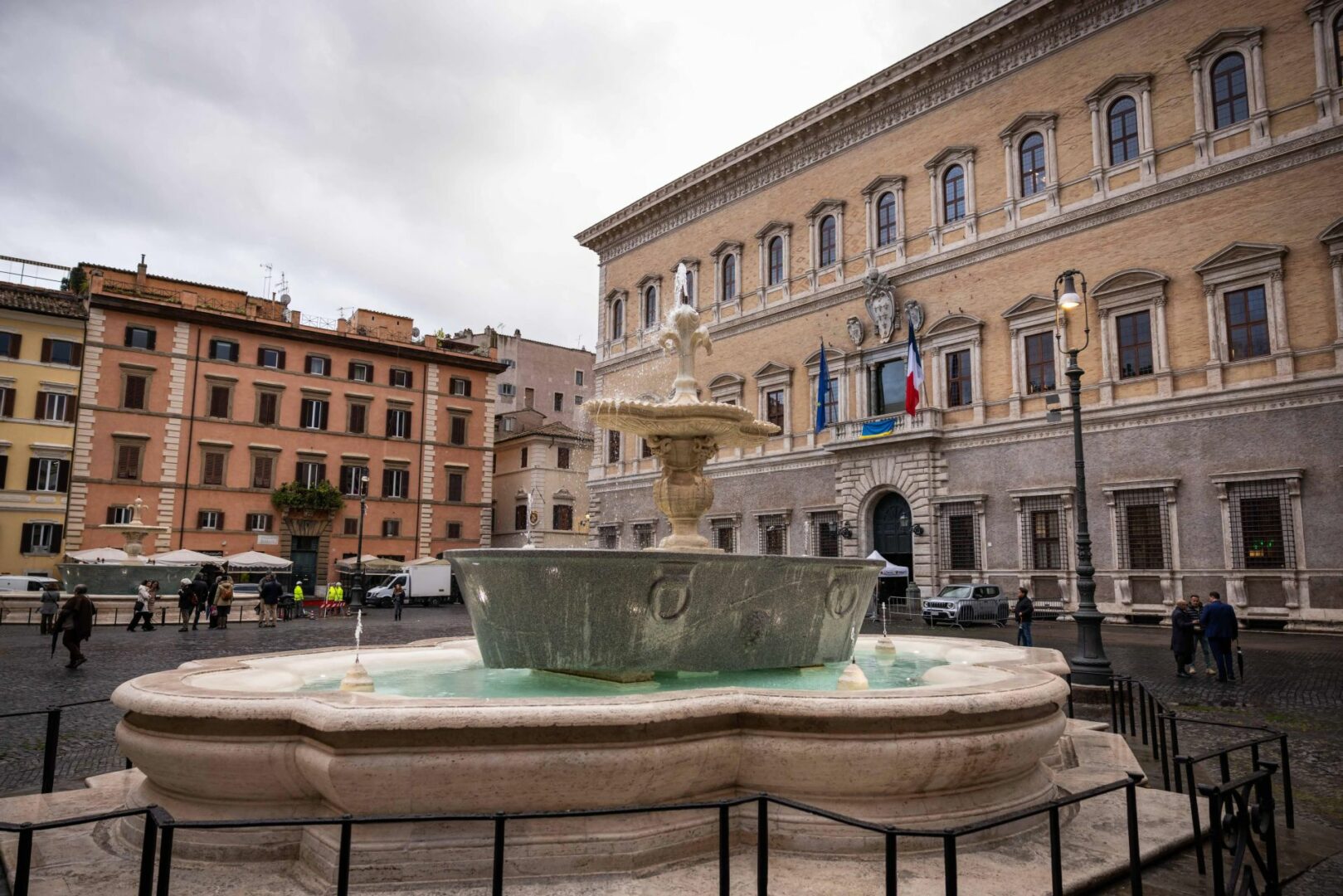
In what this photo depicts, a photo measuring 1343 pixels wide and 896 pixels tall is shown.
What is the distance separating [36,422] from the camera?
3519 centimetres

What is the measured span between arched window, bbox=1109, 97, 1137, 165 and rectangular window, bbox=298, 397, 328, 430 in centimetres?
3431

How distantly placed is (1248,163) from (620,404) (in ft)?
67.7

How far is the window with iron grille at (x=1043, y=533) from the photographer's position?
78.0ft

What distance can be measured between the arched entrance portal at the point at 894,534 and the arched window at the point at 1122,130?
11.6m

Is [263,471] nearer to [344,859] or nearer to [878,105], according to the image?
[878,105]

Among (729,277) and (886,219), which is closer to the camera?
(886,219)

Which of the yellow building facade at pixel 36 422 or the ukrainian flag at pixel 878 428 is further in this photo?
the yellow building facade at pixel 36 422

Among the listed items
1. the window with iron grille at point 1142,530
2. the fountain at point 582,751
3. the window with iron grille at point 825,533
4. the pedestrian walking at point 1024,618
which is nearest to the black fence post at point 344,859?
the fountain at point 582,751

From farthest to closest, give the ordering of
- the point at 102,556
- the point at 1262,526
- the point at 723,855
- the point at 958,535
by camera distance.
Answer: the point at 102,556, the point at 958,535, the point at 1262,526, the point at 723,855

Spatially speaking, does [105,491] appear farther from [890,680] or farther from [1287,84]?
[1287,84]

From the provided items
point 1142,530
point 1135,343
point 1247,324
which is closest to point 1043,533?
point 1142,530

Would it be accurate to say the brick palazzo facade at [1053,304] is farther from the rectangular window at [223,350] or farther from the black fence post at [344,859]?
the rectangular window at [223,350]

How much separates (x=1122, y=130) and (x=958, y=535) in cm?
1224

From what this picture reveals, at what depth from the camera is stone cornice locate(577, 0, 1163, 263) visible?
82.6 feet
